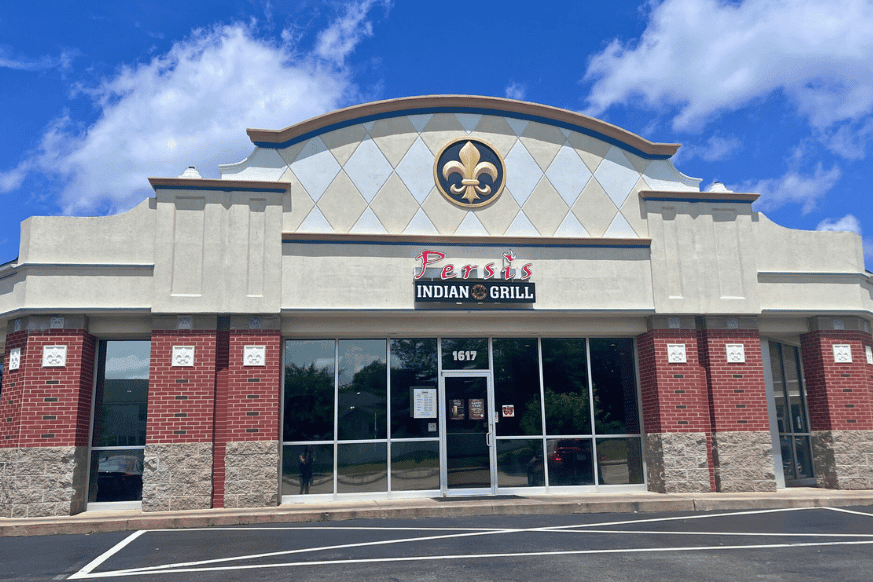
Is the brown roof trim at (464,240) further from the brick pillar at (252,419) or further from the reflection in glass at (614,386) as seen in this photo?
the reflection in glass at (614,386)

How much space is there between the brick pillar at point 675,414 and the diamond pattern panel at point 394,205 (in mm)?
5703

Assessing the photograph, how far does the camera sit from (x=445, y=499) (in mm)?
13516

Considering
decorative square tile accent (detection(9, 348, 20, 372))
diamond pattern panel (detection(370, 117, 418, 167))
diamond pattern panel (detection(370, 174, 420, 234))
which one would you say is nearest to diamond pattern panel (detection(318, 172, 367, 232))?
diamond pattern panel (detection(370, 174, 420, 234))

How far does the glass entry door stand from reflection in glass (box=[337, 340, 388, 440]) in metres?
1.34

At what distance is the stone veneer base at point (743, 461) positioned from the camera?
14.1 meters

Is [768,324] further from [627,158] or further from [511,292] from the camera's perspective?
[511,292]

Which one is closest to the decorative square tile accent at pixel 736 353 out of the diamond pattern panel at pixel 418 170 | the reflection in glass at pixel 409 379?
the reflection in glass at pixel 409 379

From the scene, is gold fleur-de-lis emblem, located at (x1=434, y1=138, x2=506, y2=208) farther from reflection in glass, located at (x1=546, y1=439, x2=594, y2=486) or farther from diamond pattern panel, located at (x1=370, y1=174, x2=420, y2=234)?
reflection in glass, located at (x1=546, y1=439, x2=594, y2=486)

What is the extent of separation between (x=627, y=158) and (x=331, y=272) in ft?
23.2

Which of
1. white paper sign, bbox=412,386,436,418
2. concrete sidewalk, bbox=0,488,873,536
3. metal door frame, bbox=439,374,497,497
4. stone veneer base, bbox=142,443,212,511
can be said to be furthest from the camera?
white paper sign, bbox=412,386,436,418

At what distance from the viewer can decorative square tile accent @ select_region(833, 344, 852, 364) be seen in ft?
50.0

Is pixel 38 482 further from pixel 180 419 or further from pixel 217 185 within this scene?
pixel 217 185

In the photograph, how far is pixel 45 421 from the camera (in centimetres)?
1265

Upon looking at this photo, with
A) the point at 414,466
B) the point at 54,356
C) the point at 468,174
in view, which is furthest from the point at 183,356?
the point at 468,174
